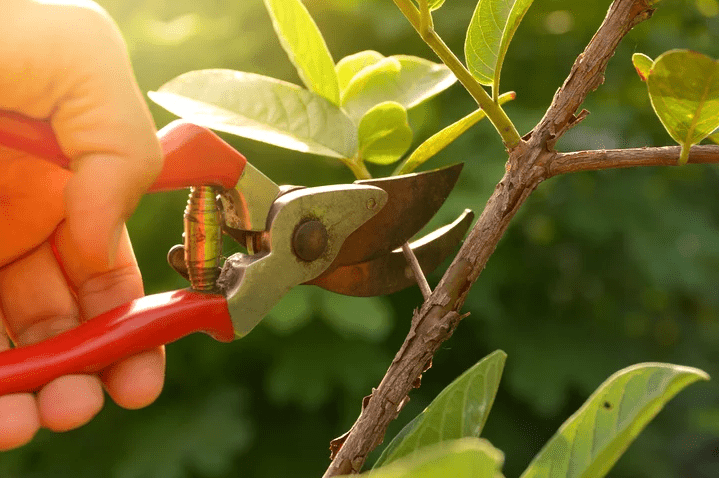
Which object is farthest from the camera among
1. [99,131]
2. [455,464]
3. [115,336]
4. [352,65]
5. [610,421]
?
[352,65]

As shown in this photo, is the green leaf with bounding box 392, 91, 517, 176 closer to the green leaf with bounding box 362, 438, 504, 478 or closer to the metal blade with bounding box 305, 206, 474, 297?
the metal blade with bounding box 305, 206, 474, 297

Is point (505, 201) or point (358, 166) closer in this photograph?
point (505, 201)

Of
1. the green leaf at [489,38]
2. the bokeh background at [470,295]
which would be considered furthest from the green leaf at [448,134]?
the bokeh background at [470,295]

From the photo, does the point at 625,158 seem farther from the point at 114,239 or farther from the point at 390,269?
the point at 114,239

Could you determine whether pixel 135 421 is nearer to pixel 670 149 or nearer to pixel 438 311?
pixel 438 311

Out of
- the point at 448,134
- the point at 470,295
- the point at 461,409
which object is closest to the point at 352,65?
the point at 448,134

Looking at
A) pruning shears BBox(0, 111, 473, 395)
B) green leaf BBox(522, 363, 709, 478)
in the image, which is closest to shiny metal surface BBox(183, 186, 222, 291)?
pruning shears BBox(0, 111, 473, 395)
